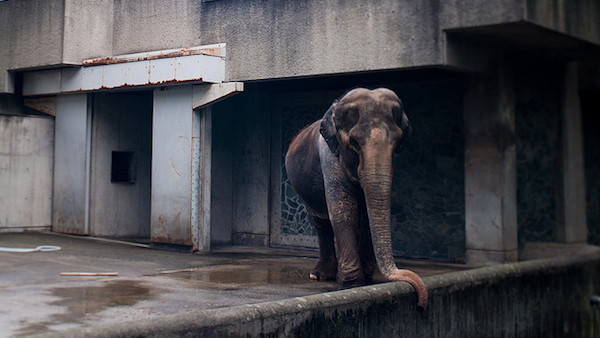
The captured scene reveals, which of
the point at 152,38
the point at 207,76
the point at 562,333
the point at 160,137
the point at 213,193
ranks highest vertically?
the point at 152,38

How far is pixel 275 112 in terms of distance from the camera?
1298 cm

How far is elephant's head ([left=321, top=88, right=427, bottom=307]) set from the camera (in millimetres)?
6672

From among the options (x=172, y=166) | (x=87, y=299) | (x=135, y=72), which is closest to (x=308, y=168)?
(x=87, y=299)

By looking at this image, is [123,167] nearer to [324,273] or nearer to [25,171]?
[25,171]

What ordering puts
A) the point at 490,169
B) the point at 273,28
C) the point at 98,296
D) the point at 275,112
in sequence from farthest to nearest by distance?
1. the point at 275,112
2. the point at 273,28
3. the point at 490,169
4. the point at 98,296

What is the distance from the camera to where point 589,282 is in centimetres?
948

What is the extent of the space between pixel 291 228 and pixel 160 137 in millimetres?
2635

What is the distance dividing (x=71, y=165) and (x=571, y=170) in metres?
8.49

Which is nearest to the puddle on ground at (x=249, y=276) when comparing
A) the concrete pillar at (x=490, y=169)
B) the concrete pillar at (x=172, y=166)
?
the concrete pillar at (x=172, y=166)

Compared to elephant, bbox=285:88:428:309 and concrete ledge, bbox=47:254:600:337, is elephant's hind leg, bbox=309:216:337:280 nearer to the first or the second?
elephant, bbox=285:88:428:309

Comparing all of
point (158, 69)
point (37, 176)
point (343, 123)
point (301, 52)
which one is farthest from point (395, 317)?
point (37, 176)

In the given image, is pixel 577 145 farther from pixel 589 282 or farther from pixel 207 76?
pixel 207 76

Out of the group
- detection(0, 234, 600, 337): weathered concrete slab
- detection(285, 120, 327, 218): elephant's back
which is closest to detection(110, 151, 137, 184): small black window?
detection(0, 234, 600, 337): weathered concrete slab

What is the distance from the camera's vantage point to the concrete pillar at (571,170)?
11328mm
